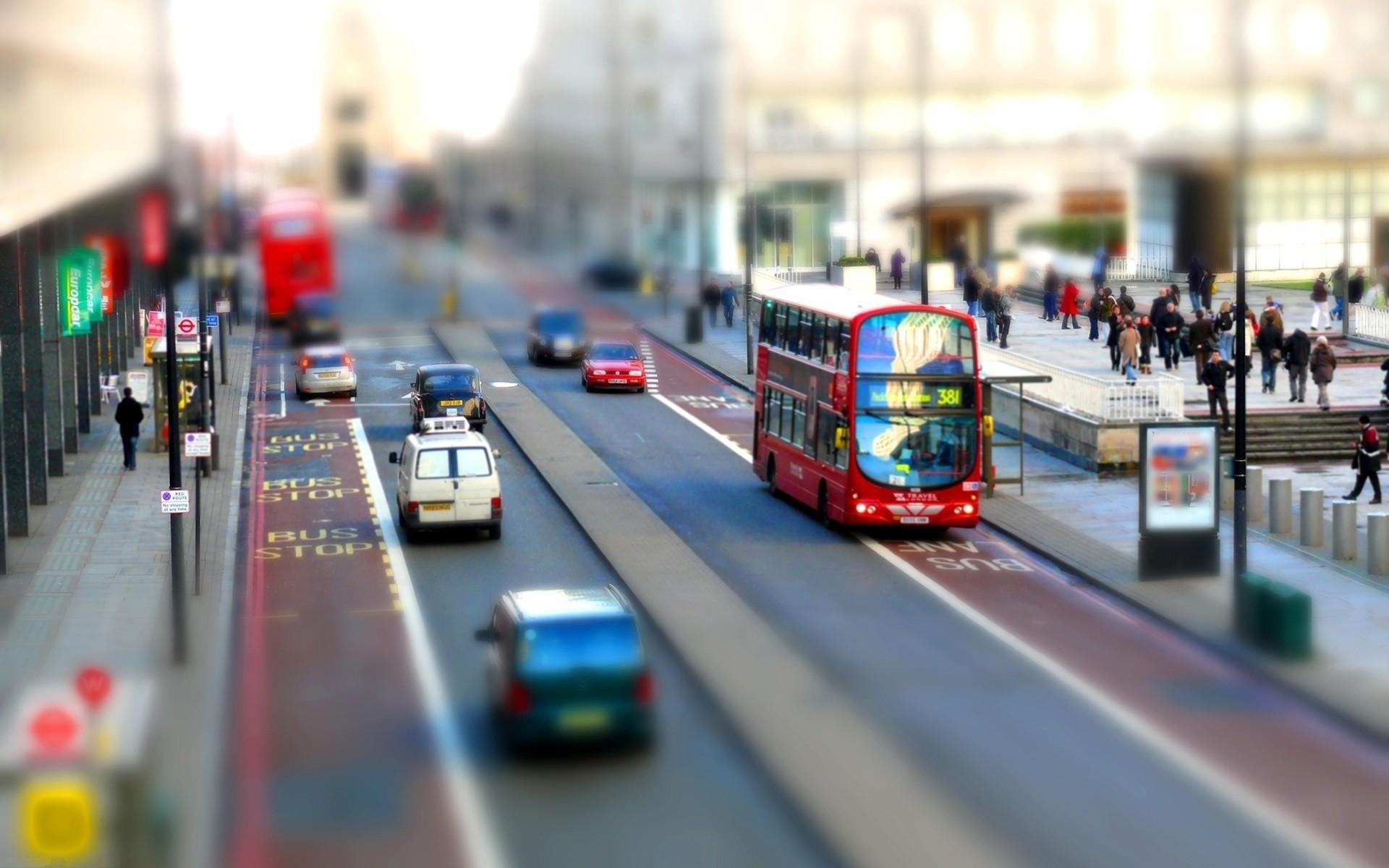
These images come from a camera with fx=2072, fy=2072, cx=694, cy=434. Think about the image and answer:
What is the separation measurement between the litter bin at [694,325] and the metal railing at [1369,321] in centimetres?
2385

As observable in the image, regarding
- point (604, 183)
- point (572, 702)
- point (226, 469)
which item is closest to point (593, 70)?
point (604, 183)

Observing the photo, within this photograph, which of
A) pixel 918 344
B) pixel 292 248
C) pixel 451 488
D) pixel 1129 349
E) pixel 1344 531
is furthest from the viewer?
pixel 292 248

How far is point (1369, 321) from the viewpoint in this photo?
5488 centimetres

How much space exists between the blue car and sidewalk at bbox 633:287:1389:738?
8439 millimetres

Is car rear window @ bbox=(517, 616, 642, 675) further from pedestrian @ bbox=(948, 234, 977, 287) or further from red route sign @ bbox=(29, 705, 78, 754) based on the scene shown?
pedestrian @ bbox=(948, 234, 977, 287)

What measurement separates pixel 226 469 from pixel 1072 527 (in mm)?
18846

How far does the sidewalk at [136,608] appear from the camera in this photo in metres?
21.5

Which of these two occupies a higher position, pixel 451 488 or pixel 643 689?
pixel 451 488

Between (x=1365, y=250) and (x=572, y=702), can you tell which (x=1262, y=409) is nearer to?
(x=1365, y=250)

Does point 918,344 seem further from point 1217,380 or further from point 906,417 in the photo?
point 1217,380

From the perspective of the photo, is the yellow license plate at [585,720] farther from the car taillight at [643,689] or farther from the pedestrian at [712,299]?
the pedestrian at [712,299]

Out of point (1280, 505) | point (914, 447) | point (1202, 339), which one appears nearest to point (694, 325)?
point (1202, 339)

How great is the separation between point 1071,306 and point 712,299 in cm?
2919

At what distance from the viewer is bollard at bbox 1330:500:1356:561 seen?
33.5 m
